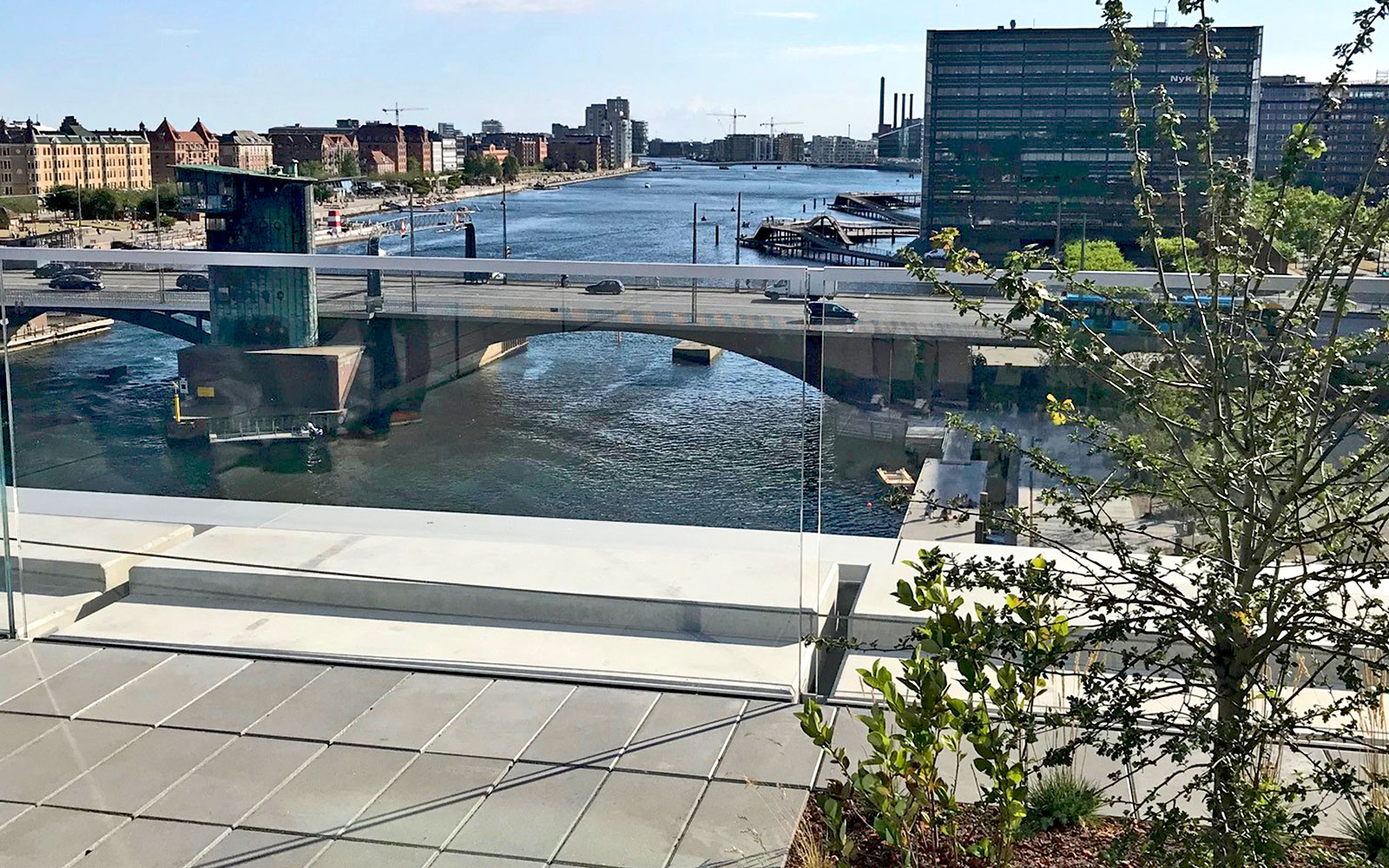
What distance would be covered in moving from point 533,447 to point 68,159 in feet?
311

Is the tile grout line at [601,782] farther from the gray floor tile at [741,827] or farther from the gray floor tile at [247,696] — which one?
the gray floor tile at [247,696]

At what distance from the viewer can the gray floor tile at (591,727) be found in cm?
284

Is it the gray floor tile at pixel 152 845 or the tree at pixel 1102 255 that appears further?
the tree at pixel 1102 255

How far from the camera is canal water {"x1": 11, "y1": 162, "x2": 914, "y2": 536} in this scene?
11.3ft

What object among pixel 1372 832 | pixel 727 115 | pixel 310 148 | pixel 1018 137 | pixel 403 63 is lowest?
pixel 1372 832

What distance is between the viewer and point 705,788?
8.80 feet

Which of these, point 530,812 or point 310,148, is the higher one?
point 310,148

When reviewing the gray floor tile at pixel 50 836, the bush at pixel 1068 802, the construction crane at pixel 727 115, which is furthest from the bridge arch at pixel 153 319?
the construction crane at pixel 727 115

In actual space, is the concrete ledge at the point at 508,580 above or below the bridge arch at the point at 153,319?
below

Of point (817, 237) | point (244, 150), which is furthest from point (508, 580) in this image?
point (244, 150)

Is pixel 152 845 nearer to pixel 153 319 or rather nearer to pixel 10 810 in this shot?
pixel 10 810

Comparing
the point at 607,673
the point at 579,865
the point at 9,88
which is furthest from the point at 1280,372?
the point at 9,88

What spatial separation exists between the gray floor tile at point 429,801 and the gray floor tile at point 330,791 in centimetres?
3

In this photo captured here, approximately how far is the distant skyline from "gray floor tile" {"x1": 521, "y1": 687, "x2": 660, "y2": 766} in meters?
113
